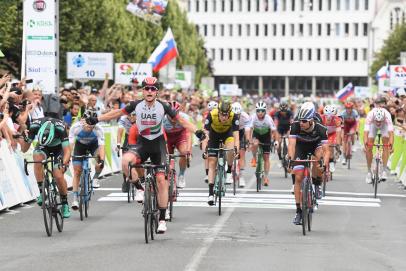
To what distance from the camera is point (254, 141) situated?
24.5m

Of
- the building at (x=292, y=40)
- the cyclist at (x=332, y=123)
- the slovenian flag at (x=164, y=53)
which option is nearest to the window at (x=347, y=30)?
the building at (x=292, y=40)

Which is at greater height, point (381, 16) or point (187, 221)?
point (381, 16)

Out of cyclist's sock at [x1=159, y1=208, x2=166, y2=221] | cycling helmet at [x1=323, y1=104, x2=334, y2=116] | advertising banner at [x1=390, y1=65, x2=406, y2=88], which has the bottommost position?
cyclist's sock at [x1=159, y1=208, x2=166, y2=221]

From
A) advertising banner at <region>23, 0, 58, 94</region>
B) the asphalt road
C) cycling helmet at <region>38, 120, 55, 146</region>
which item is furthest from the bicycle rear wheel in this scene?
advertising banner at <region>23, 0, 58, 94</region>

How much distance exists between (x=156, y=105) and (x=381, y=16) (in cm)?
15204

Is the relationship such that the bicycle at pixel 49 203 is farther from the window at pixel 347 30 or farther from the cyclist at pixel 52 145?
the window at pixel 347 30

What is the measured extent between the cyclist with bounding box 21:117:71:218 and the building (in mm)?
150677

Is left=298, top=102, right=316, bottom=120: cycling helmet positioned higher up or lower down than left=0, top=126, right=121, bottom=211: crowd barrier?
higher up

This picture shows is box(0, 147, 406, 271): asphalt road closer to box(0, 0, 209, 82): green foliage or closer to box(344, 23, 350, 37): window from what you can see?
box(0, 0, 209, 82): green foliage

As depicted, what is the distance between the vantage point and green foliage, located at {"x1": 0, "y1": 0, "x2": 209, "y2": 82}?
48250 mm

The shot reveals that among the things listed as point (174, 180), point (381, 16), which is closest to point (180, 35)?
point (381, 16)

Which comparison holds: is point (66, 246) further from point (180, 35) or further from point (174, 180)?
point (180, 35)

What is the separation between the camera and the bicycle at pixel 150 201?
1416cm

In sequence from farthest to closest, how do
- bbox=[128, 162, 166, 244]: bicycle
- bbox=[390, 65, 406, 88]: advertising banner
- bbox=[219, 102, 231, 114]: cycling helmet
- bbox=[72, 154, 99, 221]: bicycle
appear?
1. bbox=[390, 65, 406, 88]: advertising banner
2. bbox=[219, 102, 231, 114]: cycling helmet
3. bbox=[72, 154, 99, 221]: bicycle
4. bbox=[128, 162, 166, 244]: bicycle
